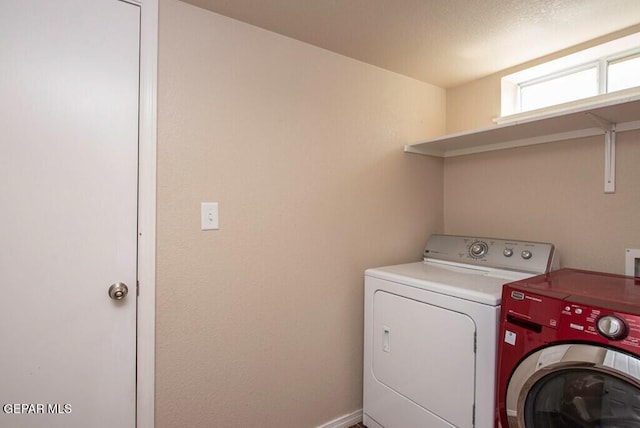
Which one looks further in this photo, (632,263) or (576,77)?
(576,77)

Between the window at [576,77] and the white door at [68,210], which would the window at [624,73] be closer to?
the window at [576,77]

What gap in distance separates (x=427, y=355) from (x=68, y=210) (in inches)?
63.7

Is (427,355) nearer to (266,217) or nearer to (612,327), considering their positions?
(612,327)

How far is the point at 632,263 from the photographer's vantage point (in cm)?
142

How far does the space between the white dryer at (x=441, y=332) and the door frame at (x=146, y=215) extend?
1101mm

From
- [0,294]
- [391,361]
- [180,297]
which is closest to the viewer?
[0,294]

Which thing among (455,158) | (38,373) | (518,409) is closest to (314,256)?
(518,409)

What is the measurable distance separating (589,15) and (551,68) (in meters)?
0.47

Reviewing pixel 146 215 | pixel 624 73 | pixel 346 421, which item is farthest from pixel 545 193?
pixel 146 215

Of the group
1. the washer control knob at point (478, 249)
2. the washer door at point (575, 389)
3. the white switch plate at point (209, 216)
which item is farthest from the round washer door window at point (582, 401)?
the white switch plate at point (209, 216)

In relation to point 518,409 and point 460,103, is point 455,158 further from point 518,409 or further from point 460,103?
point 518,409

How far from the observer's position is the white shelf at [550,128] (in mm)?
1254

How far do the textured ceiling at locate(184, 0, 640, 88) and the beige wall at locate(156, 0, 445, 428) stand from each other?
11 cm

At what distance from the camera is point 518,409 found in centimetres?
103
